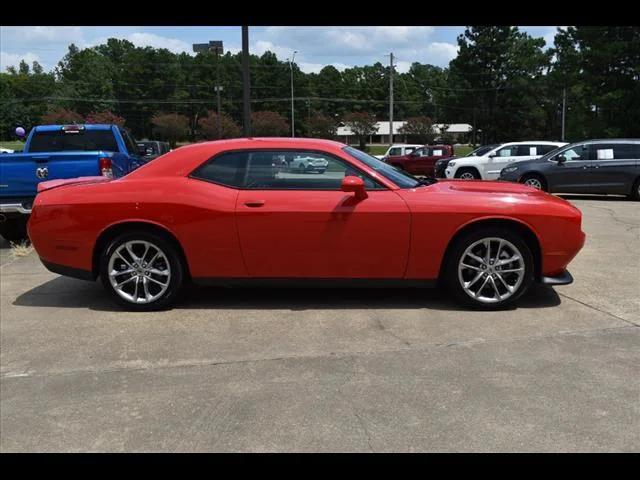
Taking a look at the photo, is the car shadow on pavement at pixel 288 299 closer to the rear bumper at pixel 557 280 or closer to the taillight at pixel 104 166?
the rear bumper at pixel 557 280

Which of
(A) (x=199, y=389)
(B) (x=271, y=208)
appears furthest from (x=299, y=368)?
(B) (x=271, y=208)

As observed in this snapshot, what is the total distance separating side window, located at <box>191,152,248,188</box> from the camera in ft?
16.7

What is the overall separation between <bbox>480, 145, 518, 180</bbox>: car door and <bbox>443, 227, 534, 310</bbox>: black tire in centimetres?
1474

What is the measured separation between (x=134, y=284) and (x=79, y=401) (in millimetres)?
1814

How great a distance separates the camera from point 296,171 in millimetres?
5086

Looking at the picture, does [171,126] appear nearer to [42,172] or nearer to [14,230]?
[14,230]

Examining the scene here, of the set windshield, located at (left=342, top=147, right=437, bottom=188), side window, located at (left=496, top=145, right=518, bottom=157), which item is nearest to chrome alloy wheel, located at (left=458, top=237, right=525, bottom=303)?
windshield, located at (left=342, top=147, right=437, bottom=188)

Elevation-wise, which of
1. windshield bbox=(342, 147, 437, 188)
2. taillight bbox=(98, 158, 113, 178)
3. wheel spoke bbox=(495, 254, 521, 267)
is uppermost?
taillight bbox=(98, 158, 113, 178)

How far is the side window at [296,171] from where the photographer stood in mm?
5027

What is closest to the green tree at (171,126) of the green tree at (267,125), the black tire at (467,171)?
the green tree at (267,125)

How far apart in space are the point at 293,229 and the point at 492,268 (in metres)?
1.76

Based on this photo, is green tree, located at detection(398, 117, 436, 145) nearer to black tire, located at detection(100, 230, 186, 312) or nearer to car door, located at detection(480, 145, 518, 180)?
car door, located at detection(480, 145, 518, 180)

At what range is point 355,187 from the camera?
4746 mm

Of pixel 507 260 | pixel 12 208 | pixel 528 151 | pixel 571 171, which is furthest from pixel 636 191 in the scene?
pixel 12 208
